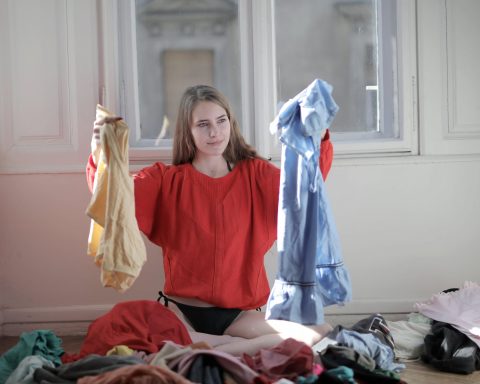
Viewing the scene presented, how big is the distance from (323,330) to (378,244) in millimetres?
725

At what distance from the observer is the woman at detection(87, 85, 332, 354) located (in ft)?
8.45

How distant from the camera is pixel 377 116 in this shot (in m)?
3.19

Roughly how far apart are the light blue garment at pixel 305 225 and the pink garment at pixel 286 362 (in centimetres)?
13

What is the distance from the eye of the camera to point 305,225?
2266mm

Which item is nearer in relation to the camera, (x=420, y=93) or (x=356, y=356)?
(x=356, y=356)

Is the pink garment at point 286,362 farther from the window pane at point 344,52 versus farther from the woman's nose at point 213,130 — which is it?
the window pane at point 344,52

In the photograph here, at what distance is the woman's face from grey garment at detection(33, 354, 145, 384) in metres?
0.88

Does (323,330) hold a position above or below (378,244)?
below

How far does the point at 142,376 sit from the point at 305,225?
29.0 inches

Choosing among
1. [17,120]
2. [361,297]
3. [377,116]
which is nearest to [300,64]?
[377,116]

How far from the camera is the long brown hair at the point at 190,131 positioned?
8.64 ft

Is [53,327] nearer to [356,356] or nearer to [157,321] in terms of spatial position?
[157,321]

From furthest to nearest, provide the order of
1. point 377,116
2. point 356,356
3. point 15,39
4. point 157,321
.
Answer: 1. point 377,116
2. point 15,39
3. point 157,321
4. point 356,356

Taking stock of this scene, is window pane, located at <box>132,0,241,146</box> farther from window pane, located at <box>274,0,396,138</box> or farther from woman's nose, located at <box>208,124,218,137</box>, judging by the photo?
woman's nose, located at <box>208,124,218,137</box>
